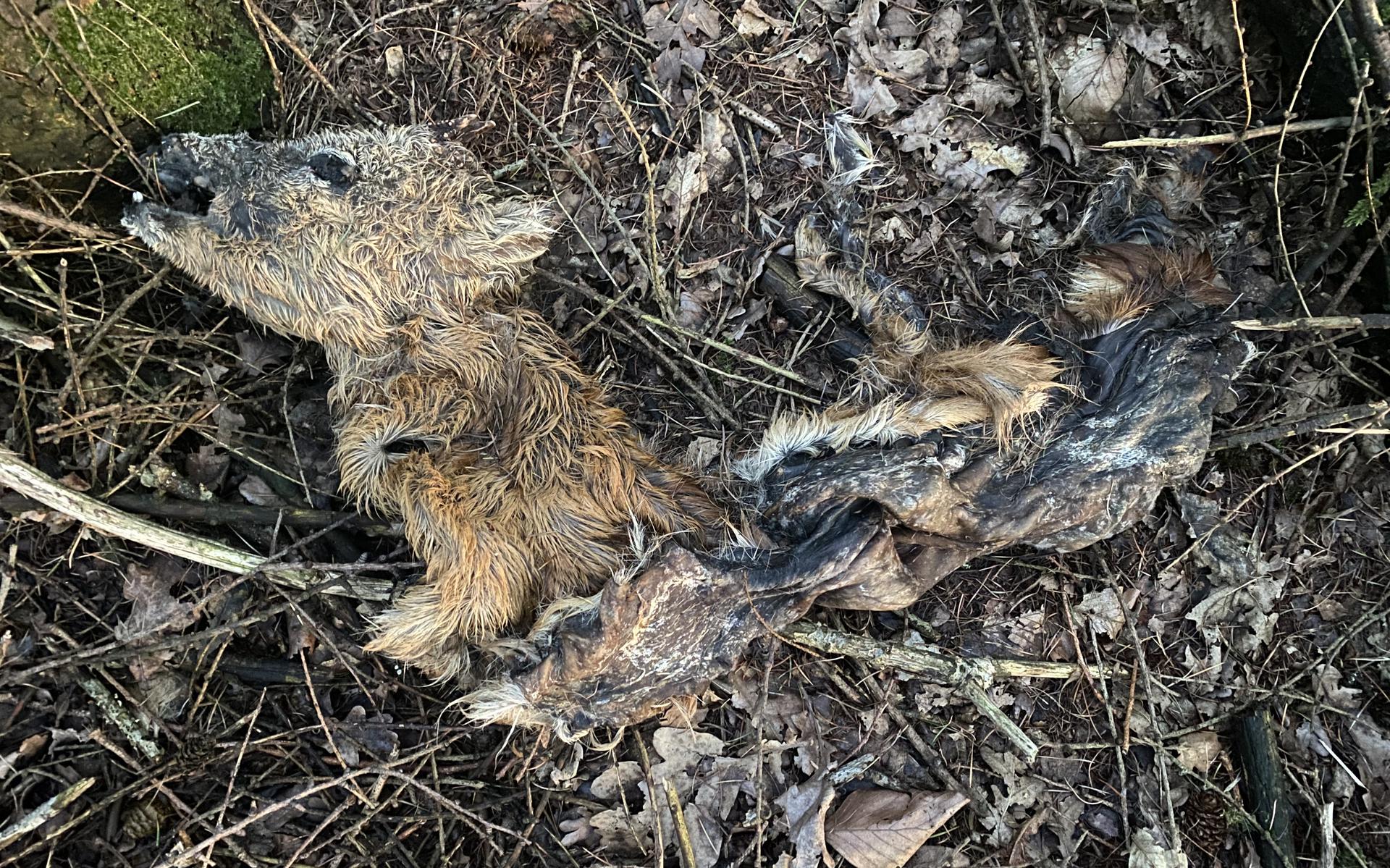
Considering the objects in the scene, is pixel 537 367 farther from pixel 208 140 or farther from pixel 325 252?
pixel 208 140

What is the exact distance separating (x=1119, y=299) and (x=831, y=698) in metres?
2.35

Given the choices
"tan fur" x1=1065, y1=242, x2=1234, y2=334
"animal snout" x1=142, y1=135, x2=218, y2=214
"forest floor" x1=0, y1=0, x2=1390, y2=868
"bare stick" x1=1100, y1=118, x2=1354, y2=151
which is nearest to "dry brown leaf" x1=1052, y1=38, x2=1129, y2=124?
"forest floor" x1=0, y1=0, x2=1390, y2=868

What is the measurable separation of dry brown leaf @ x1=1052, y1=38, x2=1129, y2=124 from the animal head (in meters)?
2.90

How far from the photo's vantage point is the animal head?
3.47 metres

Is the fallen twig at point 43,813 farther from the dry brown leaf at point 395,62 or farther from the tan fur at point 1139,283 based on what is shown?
the tan fur at point 1139,283

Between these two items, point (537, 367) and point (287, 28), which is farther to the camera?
point (287, 28)

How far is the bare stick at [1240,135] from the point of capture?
3.81 metres

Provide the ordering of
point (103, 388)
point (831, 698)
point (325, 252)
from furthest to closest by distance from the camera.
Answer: point (831, 698), point (103, 388), point (325, 252)

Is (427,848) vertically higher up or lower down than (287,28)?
lower down

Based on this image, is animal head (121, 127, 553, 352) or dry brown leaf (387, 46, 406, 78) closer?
animal head (121, 127, 553, 352)

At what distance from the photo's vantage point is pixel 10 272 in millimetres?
3551

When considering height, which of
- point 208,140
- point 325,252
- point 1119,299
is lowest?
point 1119,299

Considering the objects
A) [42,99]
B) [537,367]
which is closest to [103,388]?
[42,99]

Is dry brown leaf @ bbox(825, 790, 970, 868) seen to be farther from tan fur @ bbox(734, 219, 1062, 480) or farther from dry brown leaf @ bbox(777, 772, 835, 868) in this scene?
tan fur @ bbox(734, 219, 1062, 480)
